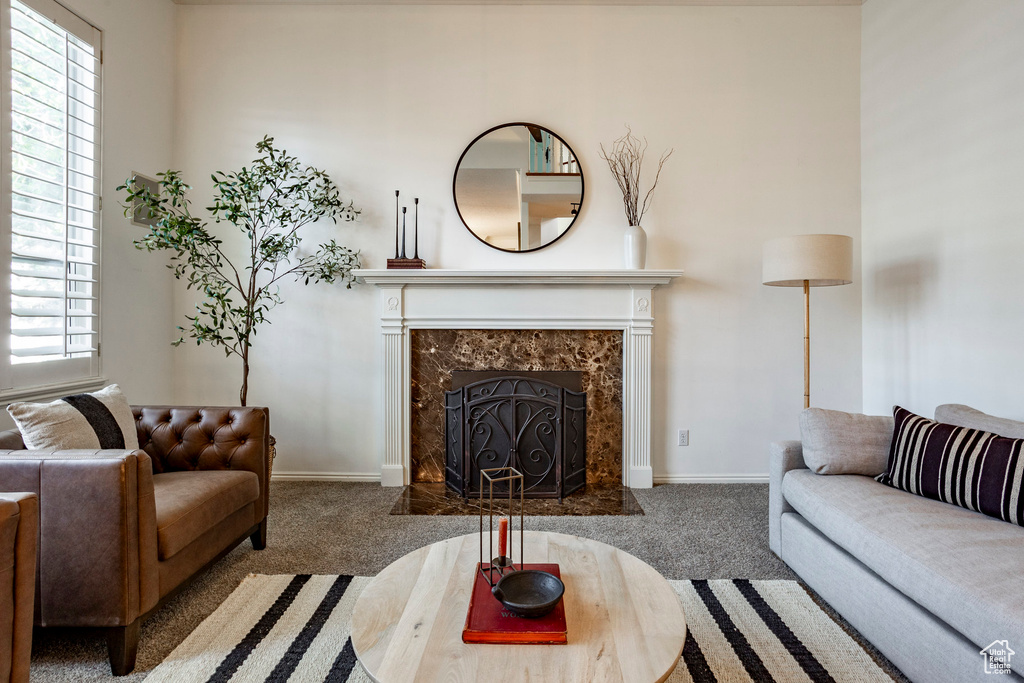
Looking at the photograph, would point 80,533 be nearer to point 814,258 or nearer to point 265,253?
point 265,253

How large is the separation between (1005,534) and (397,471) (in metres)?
2.85

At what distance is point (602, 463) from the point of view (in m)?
3.28

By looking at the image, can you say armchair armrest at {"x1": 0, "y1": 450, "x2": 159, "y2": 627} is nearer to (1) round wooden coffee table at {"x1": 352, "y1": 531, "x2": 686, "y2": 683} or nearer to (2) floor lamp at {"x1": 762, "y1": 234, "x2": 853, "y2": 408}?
(1) round wooden coffee table at {"x1": 352, "y1": 531, "x2": 686, "y2": 683}

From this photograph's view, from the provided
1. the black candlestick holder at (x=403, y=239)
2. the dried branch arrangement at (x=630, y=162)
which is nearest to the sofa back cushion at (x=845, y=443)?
the dried branch arrangement at (x=630, y=162)

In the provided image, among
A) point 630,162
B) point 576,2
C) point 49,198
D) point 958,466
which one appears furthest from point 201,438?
point 576,2

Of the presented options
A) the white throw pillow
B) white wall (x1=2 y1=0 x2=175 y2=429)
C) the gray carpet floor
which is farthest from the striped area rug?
white wall (x1=2 y1=0 x2=175 y2=429)

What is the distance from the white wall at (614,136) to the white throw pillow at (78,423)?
52.4 inches

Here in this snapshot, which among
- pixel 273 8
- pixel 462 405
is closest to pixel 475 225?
pixel 462 405

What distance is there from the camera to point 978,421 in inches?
76.6

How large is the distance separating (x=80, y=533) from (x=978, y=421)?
315 centimetres

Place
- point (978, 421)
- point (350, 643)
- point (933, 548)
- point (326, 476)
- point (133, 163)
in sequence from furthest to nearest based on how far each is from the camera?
1. point (326, 476)
2. point (133, 163)
3. point (978, 421)
4. point (350, 643)
5. point (933, 548)

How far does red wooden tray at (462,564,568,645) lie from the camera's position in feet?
3.58

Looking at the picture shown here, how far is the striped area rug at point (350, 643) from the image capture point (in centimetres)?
149

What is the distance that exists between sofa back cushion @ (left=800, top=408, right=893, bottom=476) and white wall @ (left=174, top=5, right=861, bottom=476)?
120 cm
